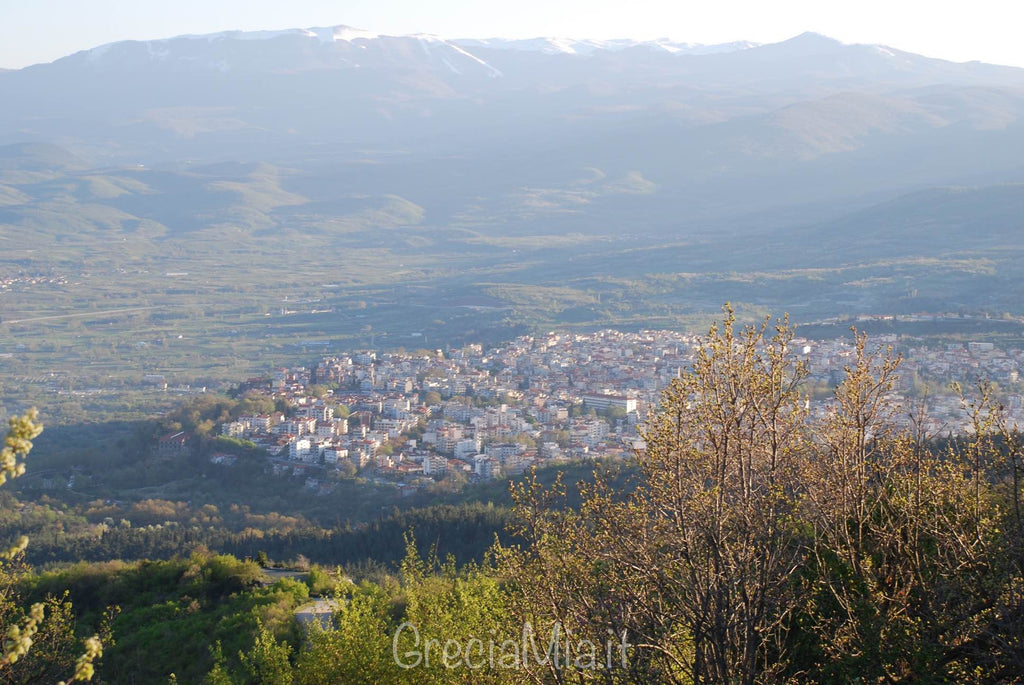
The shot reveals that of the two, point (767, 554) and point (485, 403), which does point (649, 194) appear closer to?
point (485, 403)

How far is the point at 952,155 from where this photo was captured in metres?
140

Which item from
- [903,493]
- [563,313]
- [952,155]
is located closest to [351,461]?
[903,493]

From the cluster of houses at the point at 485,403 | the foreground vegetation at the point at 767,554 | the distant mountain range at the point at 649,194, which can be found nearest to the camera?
the foreground vegetation at the point at 767,554

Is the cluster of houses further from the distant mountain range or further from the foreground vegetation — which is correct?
the distant mountain range

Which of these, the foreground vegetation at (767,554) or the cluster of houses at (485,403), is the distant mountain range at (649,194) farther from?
the foreground vegetation at (767,554)

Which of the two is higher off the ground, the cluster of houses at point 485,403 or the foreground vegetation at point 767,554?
the foreground vegetation at point 767,554

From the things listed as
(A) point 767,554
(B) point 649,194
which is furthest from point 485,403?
(B) point 649,194

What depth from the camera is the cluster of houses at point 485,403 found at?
112 feet

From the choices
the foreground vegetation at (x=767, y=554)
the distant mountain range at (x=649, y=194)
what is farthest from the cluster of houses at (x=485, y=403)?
the distant mountain range at (x=649, y=194)

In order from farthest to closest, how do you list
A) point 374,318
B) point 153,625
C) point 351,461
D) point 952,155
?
point 952,155 < point 374,318 < point 351,461 < point 153,625

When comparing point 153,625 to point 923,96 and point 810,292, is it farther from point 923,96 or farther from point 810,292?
point 923,96

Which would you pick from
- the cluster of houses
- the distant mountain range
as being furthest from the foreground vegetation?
the distant mountain range

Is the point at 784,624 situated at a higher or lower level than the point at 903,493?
lower

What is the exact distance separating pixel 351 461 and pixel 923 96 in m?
170
